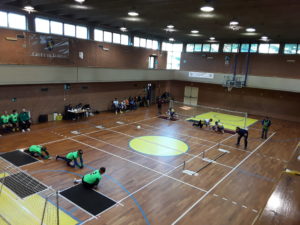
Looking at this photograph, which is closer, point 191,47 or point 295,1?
point 295,1

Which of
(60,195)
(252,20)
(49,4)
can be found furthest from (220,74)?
(60,195)

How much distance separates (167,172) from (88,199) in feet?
12.7

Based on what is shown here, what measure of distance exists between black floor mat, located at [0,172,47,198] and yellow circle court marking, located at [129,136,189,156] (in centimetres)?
554

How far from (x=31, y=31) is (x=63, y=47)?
2.50 meters

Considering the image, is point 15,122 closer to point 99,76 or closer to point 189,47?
point 99,76

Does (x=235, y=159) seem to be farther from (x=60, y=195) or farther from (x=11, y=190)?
(x=11, y=190)

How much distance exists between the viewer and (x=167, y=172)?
1086 centimetres

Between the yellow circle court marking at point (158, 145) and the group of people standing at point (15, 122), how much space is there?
6.92 metres

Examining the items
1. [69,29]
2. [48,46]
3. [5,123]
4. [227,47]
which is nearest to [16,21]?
[48,46]

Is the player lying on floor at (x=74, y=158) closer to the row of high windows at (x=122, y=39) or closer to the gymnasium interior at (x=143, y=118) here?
the gymnasium interior at (x=143, y=118)

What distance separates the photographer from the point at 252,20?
49.9 feet

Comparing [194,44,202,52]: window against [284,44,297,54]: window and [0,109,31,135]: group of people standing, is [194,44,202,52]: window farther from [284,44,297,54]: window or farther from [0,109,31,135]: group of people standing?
[0,109,31,135]: group of people standing

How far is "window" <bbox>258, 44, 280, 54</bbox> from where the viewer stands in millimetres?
24891

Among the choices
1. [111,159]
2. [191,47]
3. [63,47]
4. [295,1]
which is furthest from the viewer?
[191,47]
